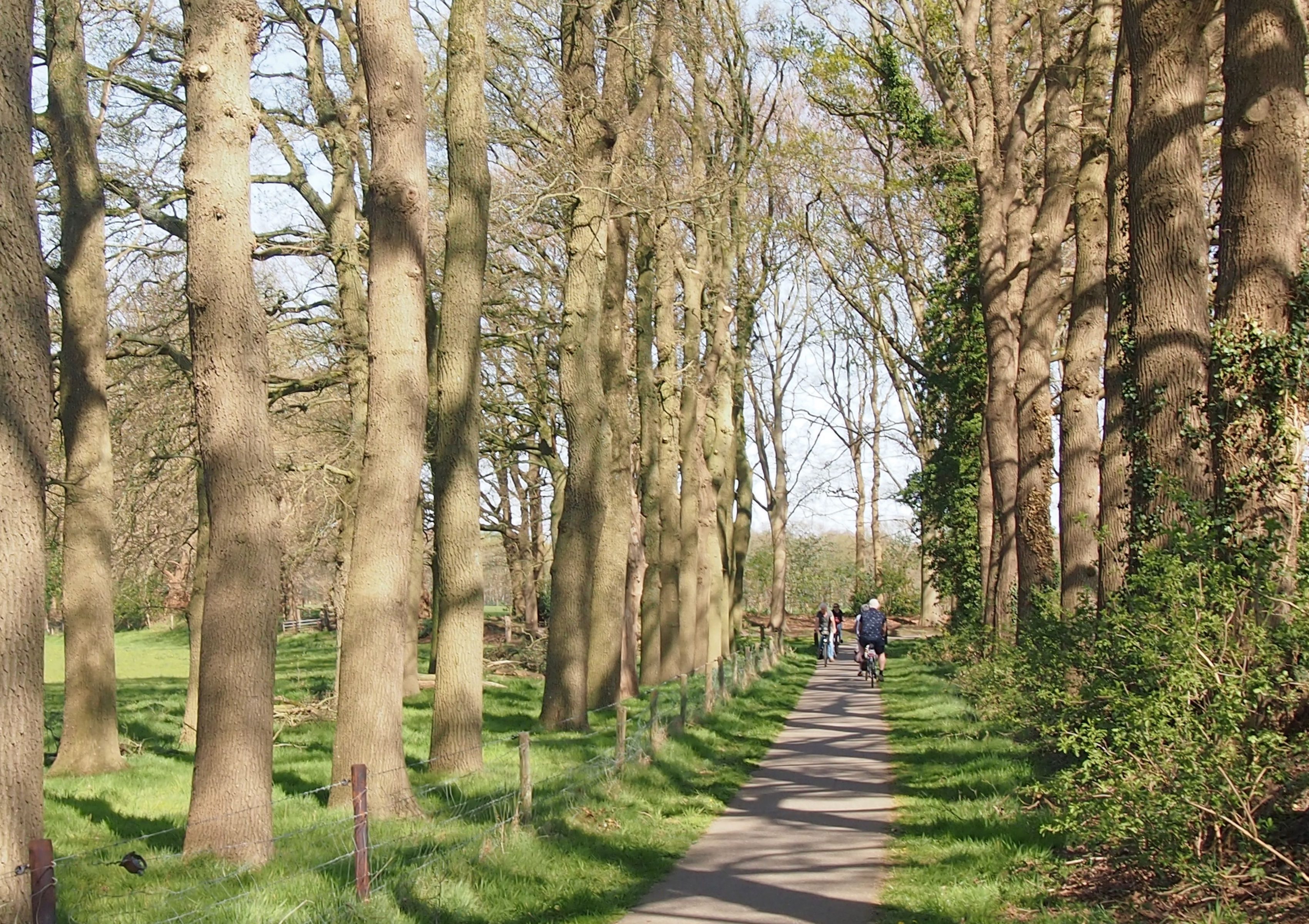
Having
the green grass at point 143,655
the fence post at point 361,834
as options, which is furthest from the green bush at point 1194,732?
the green grass at point 143,655

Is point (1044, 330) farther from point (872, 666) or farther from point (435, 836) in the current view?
point (872, 666)

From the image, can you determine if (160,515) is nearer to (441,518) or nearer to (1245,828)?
(441,518)

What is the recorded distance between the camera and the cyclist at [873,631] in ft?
99.7

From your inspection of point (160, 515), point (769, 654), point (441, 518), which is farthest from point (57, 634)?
point (441, 518)

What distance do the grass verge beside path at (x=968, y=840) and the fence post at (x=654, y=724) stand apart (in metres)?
2.96

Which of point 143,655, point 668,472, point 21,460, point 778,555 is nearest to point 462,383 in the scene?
point 21,460

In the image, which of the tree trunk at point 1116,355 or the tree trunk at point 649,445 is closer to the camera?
the tree trunk at point 1116,355

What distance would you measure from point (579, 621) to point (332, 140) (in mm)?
8436

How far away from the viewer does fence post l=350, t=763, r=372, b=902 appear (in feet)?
25.8

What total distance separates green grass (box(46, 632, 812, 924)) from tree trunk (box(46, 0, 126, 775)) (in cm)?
81

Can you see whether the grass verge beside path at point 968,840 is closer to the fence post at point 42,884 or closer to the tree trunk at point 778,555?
the fence post at point 42,884

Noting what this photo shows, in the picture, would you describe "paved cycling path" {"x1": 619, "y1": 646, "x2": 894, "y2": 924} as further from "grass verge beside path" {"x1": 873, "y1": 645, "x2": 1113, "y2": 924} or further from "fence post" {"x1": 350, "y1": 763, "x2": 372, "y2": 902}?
"fence post" {"x1": 350, "y1": 763, "x2": 372, "y2": 902}

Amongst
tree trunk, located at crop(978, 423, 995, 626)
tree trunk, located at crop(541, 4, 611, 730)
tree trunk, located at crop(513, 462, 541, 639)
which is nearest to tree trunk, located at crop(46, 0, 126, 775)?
tree trunk, located at crop(541, 4, 611, 730)

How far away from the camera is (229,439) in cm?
927
